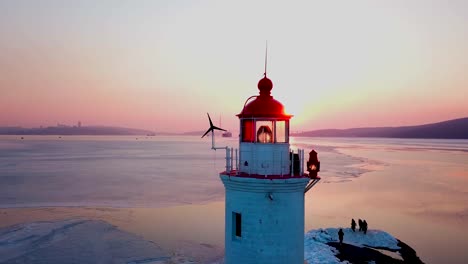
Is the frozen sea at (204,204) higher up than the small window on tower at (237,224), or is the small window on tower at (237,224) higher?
the small window on tower at (237,224)

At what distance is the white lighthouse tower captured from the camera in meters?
7.98

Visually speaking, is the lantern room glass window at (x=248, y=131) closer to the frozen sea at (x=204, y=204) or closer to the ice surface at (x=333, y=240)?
the ice surface at (x=333, y=240)

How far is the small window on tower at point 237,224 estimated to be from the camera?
27.2 ft

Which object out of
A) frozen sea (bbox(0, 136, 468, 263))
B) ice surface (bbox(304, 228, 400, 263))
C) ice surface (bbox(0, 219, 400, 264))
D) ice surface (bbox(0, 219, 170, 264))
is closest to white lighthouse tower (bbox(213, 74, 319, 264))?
ice surface (bbox(0, 219, 400, 264))

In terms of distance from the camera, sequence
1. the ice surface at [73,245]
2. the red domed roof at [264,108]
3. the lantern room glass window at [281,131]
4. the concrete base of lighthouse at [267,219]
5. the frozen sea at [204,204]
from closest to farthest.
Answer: the concrete base of lighthouse at [267,219] → the red domed roof at [264,108] → the lantern room glass window at [281,131] → the ice surface at [73,245] → the frozen sea at [204,204]

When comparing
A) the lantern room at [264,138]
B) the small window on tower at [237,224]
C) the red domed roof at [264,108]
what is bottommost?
the small window on tower at [237,224]

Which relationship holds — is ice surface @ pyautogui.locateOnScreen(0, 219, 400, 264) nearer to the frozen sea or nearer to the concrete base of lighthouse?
the frozen sea

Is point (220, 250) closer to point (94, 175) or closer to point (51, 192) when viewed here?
point (51, 192)

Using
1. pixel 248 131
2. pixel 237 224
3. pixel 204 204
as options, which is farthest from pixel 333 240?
pixel 248 131

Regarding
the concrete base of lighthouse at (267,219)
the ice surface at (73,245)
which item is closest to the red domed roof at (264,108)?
the concrete base of lighthouse at (267,219)

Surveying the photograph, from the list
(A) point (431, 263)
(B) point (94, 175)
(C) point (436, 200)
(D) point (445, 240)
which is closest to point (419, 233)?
(D) point (445, 240)

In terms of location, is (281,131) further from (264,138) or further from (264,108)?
(264,108)

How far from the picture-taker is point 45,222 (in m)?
25.6

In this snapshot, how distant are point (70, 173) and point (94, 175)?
4361mm
